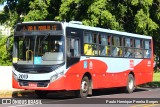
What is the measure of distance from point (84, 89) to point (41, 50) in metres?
2.80

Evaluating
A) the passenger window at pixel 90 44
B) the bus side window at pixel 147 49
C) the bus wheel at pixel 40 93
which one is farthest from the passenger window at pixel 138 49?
the bus wheel at pixel 40 93

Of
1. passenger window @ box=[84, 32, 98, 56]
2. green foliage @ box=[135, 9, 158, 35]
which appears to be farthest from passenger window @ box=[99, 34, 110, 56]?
green foliage @ box=[135, 9, 158, 35]

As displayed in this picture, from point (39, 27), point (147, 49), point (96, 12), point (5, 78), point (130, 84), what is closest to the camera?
point (39, 27)

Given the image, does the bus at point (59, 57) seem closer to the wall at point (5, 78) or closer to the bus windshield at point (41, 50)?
the bus windshield at point (41, 50)

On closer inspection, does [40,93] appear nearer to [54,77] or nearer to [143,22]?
[54,77]

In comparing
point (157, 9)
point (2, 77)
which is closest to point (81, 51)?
point (2, 77)

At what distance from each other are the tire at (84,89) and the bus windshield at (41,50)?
6.52 feet

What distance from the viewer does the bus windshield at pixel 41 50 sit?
18.2m

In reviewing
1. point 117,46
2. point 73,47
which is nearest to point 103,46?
point 117,46

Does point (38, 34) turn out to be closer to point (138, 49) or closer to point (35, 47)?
point (35, 47)

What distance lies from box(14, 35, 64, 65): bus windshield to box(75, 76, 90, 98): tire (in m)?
1.99

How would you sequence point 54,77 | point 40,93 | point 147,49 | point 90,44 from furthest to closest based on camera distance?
point 147,49
point 90,44
point 40,93
point 54,77

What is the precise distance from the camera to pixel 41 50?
1838cm

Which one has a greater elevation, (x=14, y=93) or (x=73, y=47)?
(x=73, y=47)
